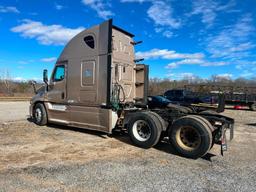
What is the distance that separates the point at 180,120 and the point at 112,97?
2471 millimetres

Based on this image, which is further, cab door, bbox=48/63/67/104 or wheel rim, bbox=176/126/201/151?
cab door, bbox=48/63/67/104

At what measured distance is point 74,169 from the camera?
493 centimetres

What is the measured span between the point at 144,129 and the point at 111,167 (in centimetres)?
215

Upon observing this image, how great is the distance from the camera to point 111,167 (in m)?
5.12

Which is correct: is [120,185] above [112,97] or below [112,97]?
below

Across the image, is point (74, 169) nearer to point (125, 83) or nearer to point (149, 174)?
point (149, 174)

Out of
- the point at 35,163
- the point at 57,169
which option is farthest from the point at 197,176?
the point at 35,163

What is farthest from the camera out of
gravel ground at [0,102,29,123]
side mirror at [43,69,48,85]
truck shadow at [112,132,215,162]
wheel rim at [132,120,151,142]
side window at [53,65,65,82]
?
gravel ground at [0,102,29,123]

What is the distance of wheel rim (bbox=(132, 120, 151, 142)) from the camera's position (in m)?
6.89

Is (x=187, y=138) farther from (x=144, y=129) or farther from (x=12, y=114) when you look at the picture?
(x=12, y=114)

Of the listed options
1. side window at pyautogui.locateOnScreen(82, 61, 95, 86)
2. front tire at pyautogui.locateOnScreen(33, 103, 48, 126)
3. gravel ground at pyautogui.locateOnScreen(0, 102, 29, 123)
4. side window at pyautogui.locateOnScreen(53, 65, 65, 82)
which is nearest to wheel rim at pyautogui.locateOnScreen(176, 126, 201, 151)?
side window at pyautogui.locateOnScreen(82, 61, 95, 86)

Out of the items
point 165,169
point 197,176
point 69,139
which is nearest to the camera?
point 197,176

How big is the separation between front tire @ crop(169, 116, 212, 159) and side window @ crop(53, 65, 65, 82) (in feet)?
15.9

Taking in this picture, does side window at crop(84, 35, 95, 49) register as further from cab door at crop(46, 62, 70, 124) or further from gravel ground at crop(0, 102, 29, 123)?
gravel ground at crop(0, 102, 29, 123)
